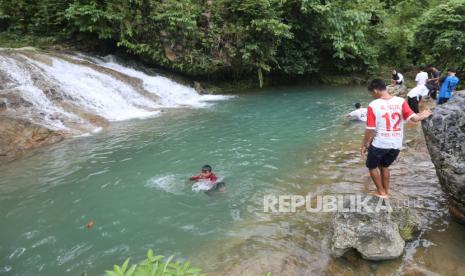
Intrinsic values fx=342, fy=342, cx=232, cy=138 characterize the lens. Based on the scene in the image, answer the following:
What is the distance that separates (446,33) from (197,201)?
17860 millimetres

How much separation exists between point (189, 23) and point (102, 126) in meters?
7.35

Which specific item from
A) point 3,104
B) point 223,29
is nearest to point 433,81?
point 223,29

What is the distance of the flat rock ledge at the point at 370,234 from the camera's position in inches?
162

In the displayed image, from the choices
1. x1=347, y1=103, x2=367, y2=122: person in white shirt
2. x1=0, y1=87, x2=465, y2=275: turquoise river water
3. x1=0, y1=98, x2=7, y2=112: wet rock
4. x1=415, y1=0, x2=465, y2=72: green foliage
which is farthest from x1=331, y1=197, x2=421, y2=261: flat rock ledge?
x1=415, y1=0, x2=465, y2=72: green foliage

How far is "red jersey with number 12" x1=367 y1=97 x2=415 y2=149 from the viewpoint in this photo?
4.48 meters

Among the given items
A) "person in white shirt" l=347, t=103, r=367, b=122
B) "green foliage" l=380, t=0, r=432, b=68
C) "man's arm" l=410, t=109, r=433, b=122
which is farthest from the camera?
"green foliage" l=380, t=0, r=432, b=68

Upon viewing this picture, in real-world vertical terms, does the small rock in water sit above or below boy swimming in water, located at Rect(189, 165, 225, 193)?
below

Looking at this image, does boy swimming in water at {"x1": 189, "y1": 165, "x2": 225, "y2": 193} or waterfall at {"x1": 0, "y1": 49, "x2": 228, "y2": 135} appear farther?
waterfall at {"x1": 0, "y1": 49, "x2": 228, "y2": 135}

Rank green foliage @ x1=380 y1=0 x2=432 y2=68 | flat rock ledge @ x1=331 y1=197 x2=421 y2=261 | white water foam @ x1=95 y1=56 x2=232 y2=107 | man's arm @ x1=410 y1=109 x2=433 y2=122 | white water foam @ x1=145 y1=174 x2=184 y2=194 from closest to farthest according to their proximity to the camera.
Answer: flat rock ledge @ x1=331 y1=197 x2=421 y2=261 → man's arm @ x1=410 y1=109 x2=433 y2=122 → white water foam @ x1=145 y1=174 x2=184 y2=194 → white water foam @ x1=95 y1=56 x2=232 y2=107 → green foliage @ x1=380 y1=0 x2=432 y2=68

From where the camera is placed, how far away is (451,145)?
13.9ft

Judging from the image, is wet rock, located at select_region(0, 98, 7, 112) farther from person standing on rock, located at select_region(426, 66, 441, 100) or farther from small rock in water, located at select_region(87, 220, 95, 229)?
person standing on rock, located at select_region(426, 66, 441, 100)

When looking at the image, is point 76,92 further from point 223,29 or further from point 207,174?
point 207,174

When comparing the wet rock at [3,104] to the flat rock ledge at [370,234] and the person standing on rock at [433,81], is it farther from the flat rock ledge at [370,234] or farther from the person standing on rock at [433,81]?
the person standing on rock at [433,81]

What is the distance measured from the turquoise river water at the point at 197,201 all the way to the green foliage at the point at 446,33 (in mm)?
11055
